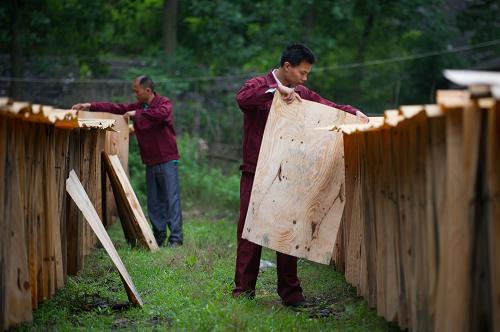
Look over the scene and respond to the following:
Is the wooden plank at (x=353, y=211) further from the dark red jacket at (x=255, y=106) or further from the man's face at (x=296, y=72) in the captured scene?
the man's face at (x=296, y=72)

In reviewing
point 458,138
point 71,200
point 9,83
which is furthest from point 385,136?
point 9,83

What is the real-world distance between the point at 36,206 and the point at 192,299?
1.68 meters

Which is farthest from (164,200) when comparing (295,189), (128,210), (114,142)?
(295,189)

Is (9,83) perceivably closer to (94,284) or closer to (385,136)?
(94,284)

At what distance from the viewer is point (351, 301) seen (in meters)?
7.43

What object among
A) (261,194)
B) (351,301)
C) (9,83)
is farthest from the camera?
(9,83)

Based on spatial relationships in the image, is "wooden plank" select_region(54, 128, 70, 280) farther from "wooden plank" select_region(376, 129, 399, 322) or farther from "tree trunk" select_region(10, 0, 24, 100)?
"tree trunk" select_region(10, 0, 24, 100)

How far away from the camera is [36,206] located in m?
6.24

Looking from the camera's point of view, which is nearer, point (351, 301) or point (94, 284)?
point (351, 301)

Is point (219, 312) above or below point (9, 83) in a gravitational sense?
below

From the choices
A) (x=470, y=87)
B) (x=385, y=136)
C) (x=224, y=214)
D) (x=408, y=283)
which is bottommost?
(x=224, y=214)

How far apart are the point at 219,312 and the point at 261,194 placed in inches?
39.6

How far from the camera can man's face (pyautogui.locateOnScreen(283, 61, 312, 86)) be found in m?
6.98

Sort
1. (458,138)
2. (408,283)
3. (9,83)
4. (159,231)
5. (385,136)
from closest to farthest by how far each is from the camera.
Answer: (458,138) < (408,283) < (385,136) < (159,231) < (9,83)
